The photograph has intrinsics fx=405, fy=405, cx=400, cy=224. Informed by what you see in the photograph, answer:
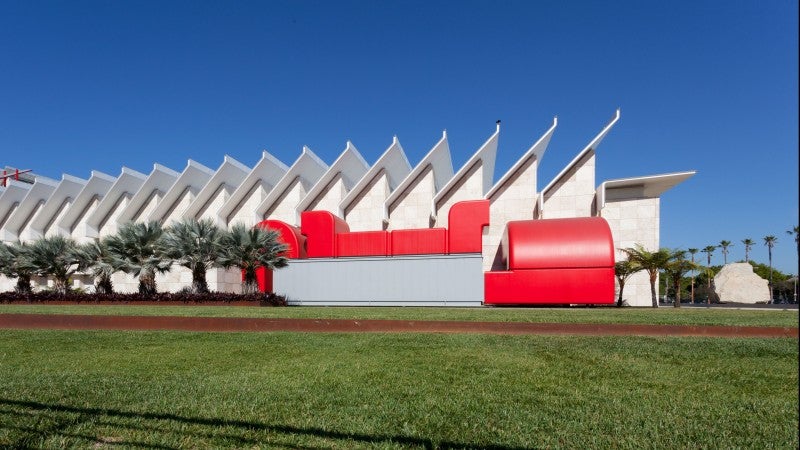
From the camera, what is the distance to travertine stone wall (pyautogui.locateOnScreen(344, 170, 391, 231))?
31234 mm

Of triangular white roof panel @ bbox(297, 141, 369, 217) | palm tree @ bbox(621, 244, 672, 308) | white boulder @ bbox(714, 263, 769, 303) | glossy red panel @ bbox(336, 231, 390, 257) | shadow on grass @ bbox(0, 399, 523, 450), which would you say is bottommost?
white boulder @ bbox(714, 263, 769, 303)

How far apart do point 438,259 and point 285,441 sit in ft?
74.4

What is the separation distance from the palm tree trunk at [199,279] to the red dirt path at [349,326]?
49.6 ft

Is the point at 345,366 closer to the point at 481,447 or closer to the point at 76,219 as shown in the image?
the point at 481,447

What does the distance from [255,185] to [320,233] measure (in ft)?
33.6

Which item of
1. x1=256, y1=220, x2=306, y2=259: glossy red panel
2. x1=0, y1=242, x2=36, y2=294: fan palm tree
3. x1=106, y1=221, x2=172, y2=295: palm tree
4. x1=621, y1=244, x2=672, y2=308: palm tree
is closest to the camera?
x1=621, y1=244, x2=672, y2=308: palm tree

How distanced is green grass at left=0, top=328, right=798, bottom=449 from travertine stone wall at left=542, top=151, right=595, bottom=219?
69.6 feet

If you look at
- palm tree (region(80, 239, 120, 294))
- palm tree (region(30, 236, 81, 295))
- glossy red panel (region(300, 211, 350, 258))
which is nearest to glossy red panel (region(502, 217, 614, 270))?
glossy red panel (region(300, 211, 350, 258))

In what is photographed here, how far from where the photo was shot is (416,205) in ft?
99.8

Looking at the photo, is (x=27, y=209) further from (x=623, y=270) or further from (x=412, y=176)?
(x=623, y=270)

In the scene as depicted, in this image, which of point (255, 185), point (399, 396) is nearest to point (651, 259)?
point (399, 396)

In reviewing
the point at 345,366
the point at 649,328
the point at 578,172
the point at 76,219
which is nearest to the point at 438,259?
the point at 578,172

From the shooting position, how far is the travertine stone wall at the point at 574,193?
2727 centimetres

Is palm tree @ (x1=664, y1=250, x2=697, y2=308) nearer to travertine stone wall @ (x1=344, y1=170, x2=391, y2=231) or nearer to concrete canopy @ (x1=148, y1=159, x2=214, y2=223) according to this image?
travertine stone wall @ (x1=344, y1=170, x2=391, y2=231)
